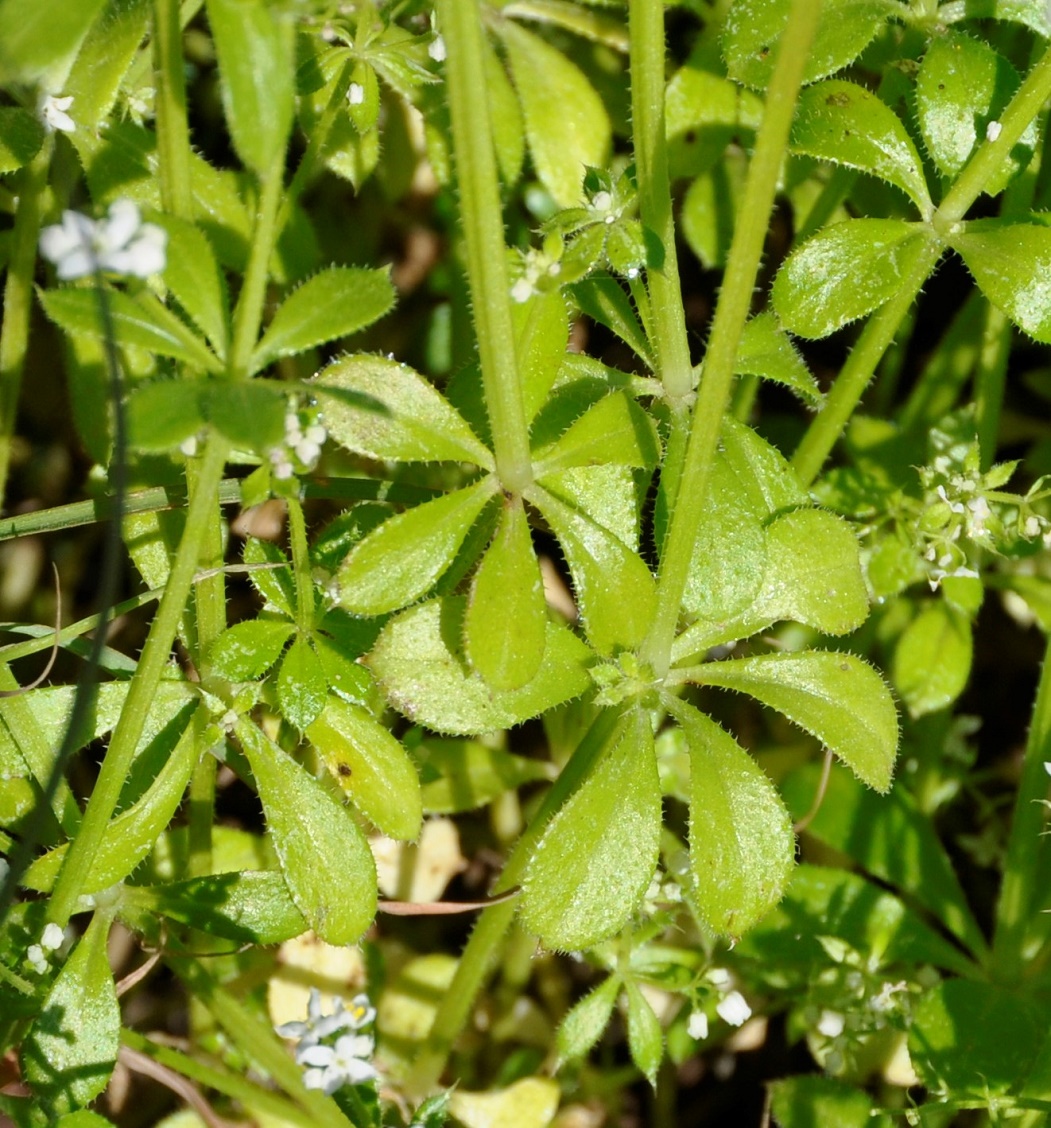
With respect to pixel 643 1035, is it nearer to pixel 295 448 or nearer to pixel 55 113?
pixel 295 448

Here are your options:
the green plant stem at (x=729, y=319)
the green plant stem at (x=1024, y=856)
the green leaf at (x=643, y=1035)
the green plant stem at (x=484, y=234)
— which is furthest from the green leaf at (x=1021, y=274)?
the green leaf at (x=643, y=1035)

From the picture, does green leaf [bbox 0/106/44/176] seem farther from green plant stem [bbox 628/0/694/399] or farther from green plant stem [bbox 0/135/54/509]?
green plant stem [bbox 628/0/694/399]

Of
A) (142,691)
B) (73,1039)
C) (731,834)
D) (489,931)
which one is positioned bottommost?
(489,931)

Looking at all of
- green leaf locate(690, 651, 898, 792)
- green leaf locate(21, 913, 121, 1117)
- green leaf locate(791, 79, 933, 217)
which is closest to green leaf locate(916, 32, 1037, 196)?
green leaf locate(791, 79, 933, 217)

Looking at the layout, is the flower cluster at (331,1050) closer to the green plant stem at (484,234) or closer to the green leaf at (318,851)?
the green leaf at (318,851)

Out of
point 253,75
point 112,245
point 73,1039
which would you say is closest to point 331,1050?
point 73,1039

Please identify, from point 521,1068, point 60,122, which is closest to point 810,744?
point 521,1068
